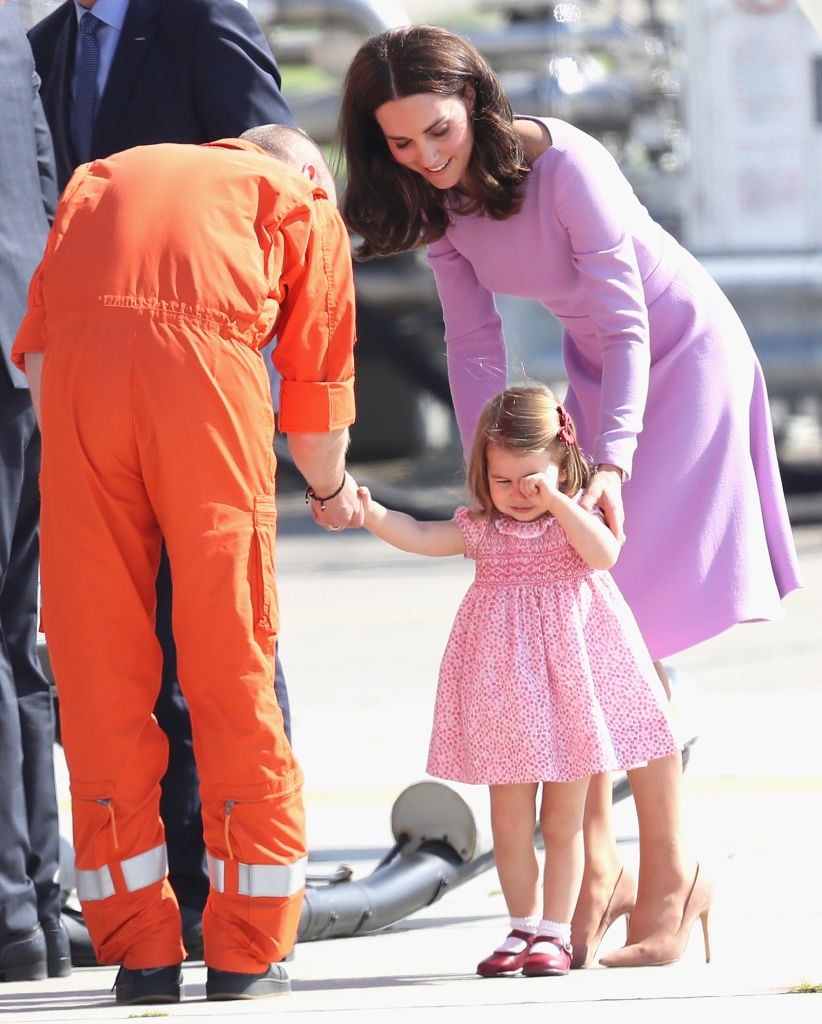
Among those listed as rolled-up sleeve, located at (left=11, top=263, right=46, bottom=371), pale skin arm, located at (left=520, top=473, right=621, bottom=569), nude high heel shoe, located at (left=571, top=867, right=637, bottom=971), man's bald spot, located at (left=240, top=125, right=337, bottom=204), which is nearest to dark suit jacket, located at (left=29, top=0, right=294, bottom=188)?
man's bald spot, located at (left=240, top=125, right=337, bottom=204)

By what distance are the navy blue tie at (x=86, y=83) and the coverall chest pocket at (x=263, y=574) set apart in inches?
44.7

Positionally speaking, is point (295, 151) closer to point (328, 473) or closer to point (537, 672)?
point (328, 473)

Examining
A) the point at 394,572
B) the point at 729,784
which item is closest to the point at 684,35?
the point at 394,572

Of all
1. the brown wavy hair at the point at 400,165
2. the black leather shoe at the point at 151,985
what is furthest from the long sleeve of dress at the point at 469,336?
the black leather shoe at the point at 151,985

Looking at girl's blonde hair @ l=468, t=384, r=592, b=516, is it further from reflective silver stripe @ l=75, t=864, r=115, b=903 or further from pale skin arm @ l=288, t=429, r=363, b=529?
reflective silver stripe @ l=75, t=864, r=115, b=903

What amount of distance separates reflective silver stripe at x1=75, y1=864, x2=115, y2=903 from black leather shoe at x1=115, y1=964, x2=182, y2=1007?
139 millimetres

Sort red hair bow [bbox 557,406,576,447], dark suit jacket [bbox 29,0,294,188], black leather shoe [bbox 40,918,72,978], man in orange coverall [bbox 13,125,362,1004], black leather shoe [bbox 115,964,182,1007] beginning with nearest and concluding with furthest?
man in orange coverall [bbox 13,125,362,1004] → black leather shoe [bbox 115,964,182,1007] → red hair bow [bbox 557,406,576,447] → black leather shoe [bbox 40,918,72,978] → dark suit jacket [bbox 29,0,294,188]

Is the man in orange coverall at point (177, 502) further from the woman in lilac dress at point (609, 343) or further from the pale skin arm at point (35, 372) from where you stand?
the woman in lilac dress at point (609, 343)

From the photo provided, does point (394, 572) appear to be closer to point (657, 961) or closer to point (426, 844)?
point (426, 844)

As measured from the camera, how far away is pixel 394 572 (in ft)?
36.6

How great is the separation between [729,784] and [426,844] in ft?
4.58

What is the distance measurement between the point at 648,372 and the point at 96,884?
4.44ft

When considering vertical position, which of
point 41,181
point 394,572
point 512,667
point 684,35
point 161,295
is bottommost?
point 394,572

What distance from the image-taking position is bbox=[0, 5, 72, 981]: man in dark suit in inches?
132
